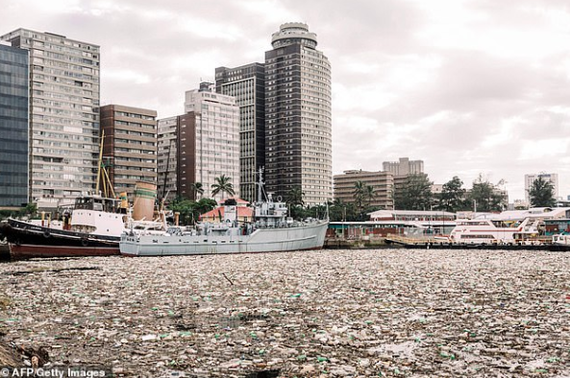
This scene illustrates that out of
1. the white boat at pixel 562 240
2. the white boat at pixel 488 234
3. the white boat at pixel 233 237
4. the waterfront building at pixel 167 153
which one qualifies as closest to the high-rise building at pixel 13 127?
the waterfront building at pixel 167 153

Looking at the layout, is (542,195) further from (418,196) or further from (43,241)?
(43,241)

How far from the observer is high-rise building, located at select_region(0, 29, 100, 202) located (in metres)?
142

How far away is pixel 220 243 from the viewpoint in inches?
2422

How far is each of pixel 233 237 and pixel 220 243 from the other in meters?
1.81

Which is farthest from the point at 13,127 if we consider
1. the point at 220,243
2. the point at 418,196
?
the point at 418,196

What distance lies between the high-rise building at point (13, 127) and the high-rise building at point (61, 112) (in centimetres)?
601

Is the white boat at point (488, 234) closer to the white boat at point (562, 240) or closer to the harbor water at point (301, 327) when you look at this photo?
the white boat at point (562, 240)

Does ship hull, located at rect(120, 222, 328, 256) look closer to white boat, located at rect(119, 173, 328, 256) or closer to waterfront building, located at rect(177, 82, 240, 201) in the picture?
white boat, located at rect(119, 173, 328, 256)

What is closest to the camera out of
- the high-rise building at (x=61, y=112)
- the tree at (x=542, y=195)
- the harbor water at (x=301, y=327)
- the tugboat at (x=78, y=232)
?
the harbor water at (x=301, y=327)

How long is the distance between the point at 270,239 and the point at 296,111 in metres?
139

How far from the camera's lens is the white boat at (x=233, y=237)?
57.5 meters

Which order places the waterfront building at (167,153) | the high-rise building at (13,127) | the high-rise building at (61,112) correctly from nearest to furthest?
1. the high-rise building at (13,127)
2. the high-rise building at (61,112)
3. the waterfront building at (167,153)

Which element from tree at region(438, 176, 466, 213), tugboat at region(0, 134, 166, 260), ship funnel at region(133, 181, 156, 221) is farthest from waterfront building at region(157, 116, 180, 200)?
tugboat at region(0, 134, 166, 260)

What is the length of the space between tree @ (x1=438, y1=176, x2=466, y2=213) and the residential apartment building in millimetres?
95434
